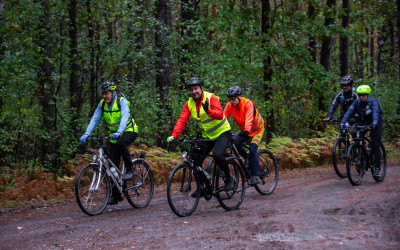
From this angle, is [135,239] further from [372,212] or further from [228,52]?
[228,52]

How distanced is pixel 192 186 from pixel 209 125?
1.13 m

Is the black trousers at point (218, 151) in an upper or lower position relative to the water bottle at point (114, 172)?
upper

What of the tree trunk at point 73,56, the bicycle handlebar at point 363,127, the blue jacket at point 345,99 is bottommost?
the bicycle handlebar at point 363,127

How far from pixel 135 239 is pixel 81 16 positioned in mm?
9317

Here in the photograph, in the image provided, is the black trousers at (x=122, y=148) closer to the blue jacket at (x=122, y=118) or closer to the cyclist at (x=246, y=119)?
the blue jacket at (x=122, y=118)

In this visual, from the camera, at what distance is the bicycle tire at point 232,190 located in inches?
318

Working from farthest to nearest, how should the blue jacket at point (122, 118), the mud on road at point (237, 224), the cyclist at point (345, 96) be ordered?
the cyclist at point (345, 96)
the blue jacket at point (122, 118)
the mud on road at point (237, 224)

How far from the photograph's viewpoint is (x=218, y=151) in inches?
306

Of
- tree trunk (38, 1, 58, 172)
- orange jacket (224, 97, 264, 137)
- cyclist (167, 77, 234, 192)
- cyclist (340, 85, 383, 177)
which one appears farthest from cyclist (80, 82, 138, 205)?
cyclist (340, 85, 383, 177)

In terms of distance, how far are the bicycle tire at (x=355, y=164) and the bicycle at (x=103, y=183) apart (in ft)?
15.0

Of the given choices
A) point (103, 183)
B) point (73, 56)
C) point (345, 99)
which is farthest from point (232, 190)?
point (73, 56)

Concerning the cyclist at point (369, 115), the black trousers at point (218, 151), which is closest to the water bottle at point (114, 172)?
the black trousers at point (218, 151)

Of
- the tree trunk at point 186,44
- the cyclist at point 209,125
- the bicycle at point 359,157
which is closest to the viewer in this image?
the cyclist at point 209,125

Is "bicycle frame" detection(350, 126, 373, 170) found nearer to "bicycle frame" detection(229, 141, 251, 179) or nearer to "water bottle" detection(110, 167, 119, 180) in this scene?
"bicycle frame" detection(229, 141, 251, 179)
